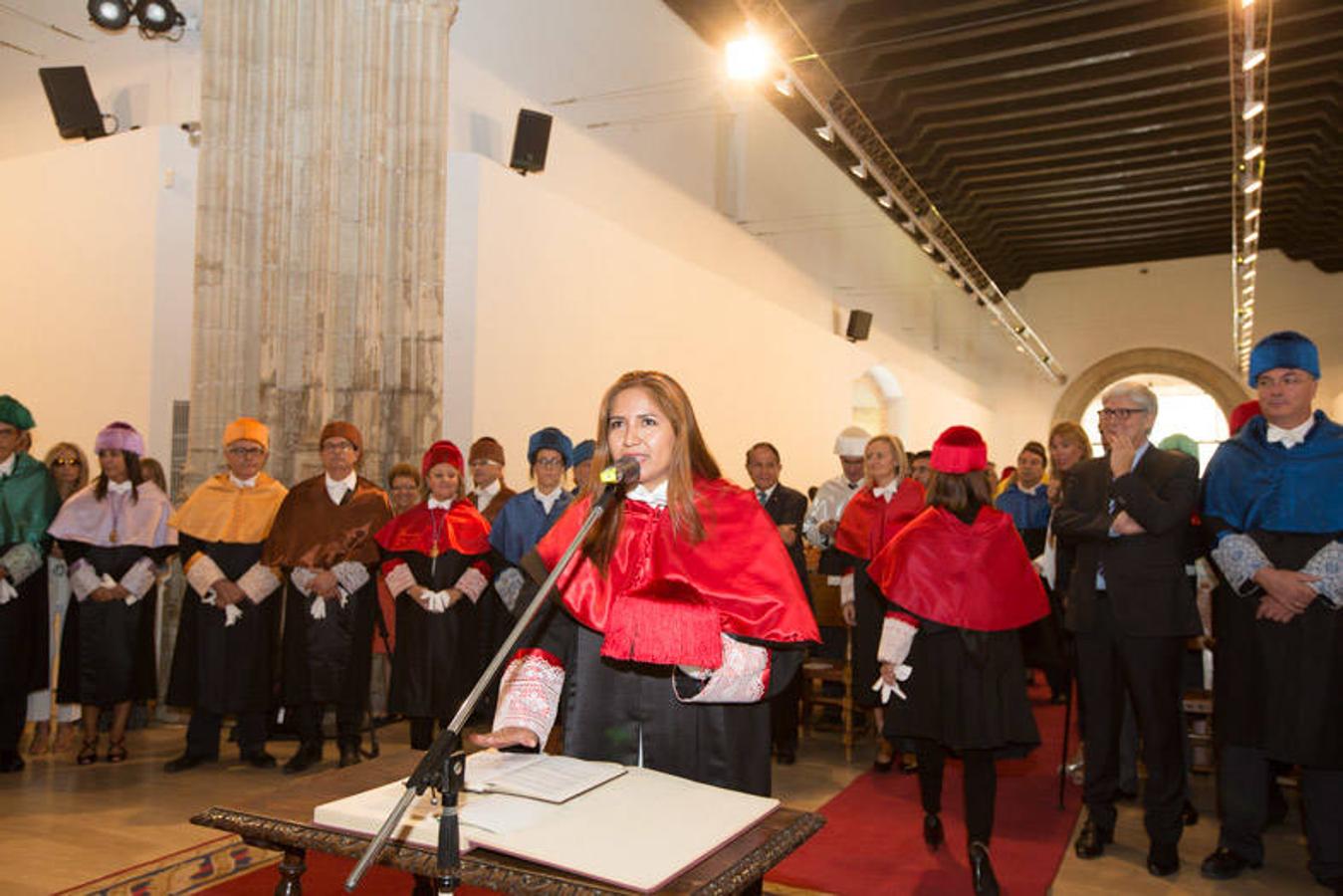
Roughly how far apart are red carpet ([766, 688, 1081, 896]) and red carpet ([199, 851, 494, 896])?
50.9 inches

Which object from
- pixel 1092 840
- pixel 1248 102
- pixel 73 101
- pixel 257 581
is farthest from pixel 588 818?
pixel 1248 102

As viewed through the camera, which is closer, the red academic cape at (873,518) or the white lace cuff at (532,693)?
the white lace cuff at (532,693)

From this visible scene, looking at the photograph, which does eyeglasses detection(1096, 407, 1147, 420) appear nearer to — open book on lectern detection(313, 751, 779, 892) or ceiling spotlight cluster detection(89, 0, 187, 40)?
open book on lectern detection(313, 751, 779, 892)

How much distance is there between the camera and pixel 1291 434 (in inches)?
140

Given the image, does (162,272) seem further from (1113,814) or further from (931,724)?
(1113,814)

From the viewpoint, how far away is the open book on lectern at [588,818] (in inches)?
56.4

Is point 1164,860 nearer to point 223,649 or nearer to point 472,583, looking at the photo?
point 472,583

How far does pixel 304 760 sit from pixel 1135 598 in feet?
12.8

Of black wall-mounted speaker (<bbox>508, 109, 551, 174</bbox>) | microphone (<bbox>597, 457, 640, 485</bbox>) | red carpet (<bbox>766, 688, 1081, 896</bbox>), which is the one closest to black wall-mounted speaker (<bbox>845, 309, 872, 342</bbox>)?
black wall-mounted speaker (<bbox>508, 109, 551, 174</bbox>)

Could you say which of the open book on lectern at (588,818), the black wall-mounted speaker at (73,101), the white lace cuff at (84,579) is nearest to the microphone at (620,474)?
the open book on lectern at (588,818)

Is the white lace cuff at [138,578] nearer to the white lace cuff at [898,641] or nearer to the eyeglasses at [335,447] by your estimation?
the eyeglasses at [335,447]

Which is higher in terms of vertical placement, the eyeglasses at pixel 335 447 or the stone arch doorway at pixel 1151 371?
the stone arch doorway at pixel 1151 371

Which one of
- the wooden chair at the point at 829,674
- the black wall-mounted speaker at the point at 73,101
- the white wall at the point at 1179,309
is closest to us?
the wooden chair at the point at 829,674

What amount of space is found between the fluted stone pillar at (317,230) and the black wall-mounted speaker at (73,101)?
1339 millimetres
